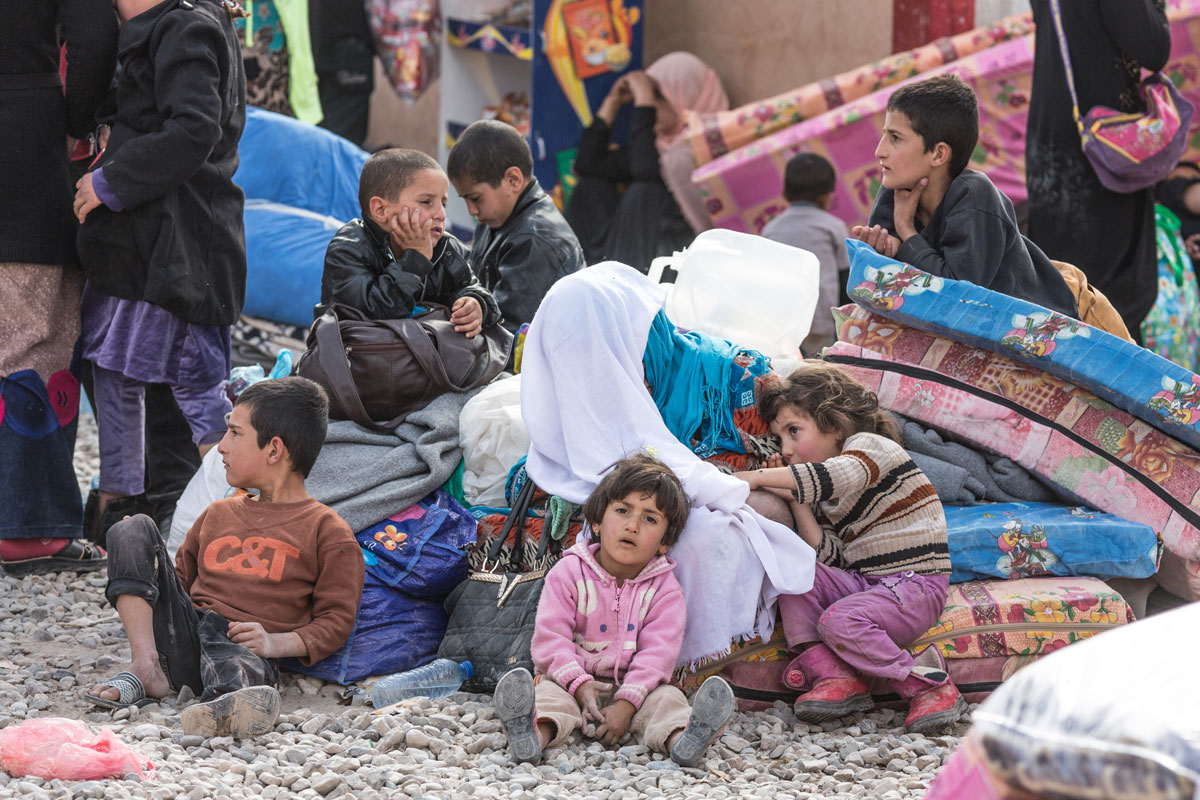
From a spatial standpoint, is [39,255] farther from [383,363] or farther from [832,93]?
[832,93]

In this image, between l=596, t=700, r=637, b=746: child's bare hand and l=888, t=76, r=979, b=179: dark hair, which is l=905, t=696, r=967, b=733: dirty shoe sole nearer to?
l=596, t=700, r=637, b=746: child's bare hand

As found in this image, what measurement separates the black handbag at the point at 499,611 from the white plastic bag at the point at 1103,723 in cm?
203

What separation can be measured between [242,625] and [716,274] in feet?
6.20

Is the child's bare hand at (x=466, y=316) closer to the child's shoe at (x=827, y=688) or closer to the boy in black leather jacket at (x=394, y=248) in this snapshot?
the boy in black leather jacket at (x=394, y=248)

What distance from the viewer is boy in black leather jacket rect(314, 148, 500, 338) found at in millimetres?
4066

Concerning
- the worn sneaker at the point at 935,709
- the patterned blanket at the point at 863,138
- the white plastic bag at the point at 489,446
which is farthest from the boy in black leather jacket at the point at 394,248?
the patterned blanket at the point at 863,138

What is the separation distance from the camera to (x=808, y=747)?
322cm

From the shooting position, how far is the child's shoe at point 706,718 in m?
3.02

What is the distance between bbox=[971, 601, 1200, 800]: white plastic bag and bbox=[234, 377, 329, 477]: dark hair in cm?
230

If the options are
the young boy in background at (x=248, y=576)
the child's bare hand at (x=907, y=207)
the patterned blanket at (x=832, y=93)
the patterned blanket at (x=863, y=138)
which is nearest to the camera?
the young boy in background at (x=248, y=576)

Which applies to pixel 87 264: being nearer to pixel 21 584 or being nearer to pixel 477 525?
pixel 21 584

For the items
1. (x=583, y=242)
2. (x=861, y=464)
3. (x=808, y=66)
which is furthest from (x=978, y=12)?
(x=861, y=464)

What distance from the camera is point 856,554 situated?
3584mm

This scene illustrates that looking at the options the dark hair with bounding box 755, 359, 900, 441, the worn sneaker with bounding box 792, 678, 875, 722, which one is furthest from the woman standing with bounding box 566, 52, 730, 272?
the worn sneaker with bounding box 792, 678, 875, 722
